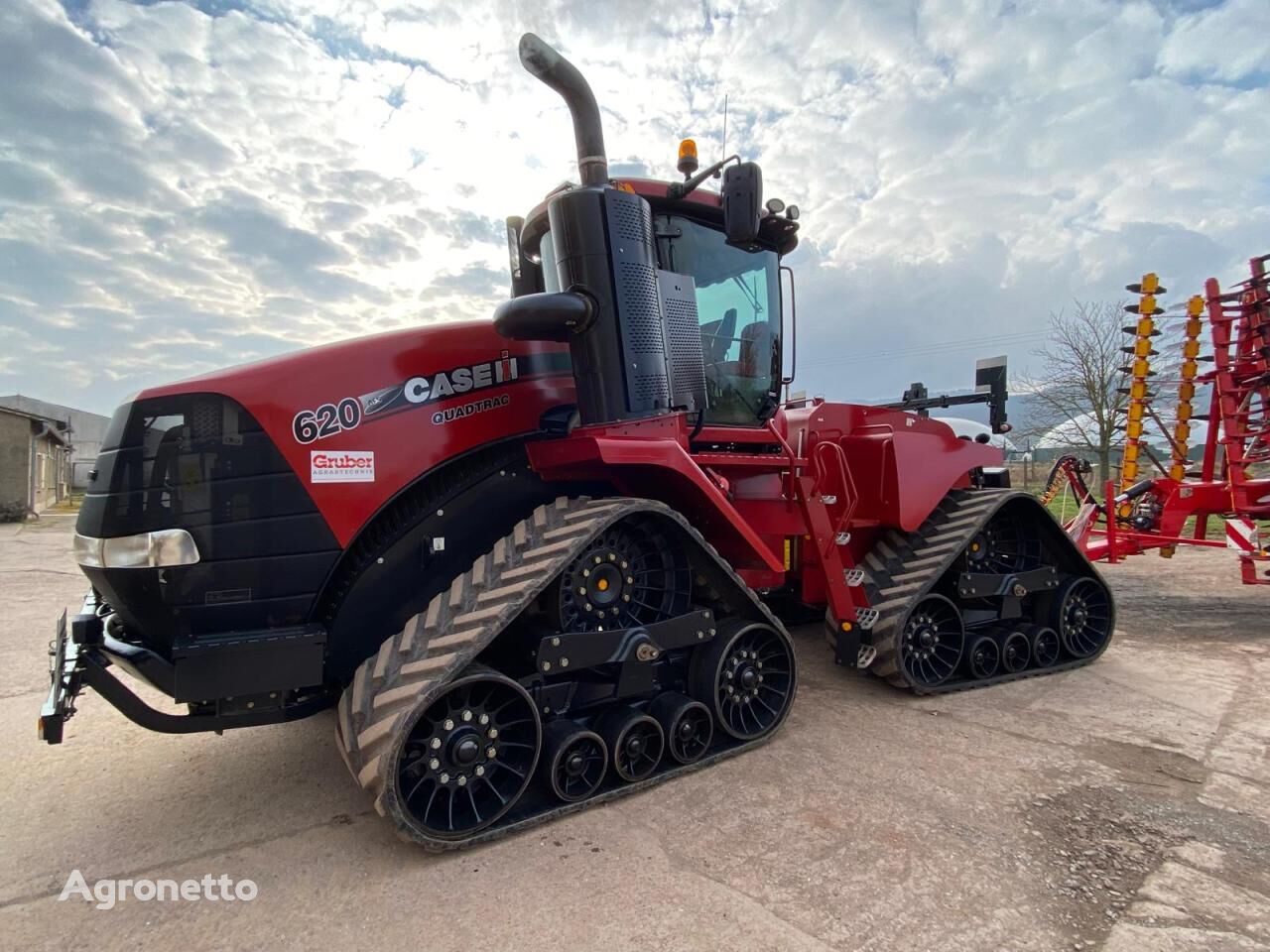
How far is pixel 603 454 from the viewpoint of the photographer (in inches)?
129

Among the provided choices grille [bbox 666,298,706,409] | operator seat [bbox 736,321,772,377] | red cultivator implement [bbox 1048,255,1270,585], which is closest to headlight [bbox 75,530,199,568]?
grille [bbox 666,298,706,409]

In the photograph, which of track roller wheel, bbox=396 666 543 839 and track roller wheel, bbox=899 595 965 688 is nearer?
track roller wheel, bbox=396 666 543 839

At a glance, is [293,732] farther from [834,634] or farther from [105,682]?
[834,634]

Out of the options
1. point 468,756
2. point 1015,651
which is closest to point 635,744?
point 468,756

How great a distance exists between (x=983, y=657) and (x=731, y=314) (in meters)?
Answer: 3.02

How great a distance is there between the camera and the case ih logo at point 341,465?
303 cm

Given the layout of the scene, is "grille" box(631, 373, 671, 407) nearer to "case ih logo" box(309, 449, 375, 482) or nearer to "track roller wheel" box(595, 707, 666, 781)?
"case ih logo" box(309, 449, 375, 482)

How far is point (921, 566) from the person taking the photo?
201 inches

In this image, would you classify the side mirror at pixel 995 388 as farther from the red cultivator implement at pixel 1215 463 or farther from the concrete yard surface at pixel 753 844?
the concrete yard surface at pixel 753 844

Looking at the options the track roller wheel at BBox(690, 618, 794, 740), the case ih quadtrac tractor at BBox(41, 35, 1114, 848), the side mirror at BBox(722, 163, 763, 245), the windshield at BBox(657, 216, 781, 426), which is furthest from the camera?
the windshield at BBox(657, 216, 781, 426)

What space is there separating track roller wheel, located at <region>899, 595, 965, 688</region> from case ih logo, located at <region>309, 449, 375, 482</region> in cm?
343

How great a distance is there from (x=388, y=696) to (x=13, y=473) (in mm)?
28983

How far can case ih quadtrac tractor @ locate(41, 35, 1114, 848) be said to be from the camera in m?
2.87

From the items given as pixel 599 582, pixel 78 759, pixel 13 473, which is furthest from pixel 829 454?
pixel 13 473
